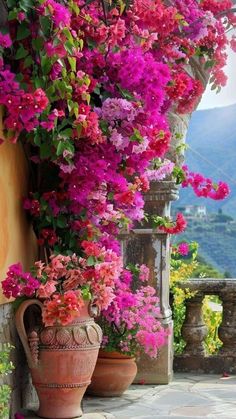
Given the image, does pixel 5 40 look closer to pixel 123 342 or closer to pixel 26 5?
pixel 26 5

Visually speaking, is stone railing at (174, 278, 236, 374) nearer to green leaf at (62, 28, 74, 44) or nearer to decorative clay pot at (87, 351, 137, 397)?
decorative clay pot at (87, 351, 137, 397)

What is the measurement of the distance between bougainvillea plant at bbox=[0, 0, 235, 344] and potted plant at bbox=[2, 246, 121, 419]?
0.12 ft

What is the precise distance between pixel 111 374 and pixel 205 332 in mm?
1779

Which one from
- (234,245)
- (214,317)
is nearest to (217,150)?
(234,245)

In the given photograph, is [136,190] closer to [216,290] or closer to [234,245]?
[216,290]

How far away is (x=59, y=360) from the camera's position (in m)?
4.72

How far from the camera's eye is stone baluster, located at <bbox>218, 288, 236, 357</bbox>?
7.11 meters

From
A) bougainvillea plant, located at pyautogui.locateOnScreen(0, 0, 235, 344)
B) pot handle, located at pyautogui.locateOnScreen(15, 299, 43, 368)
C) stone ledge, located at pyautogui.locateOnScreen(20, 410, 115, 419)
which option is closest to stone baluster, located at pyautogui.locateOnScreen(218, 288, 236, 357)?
bougainvillea plant, located at pyautogui.locateOnScreen(0, 0, 235, 344)

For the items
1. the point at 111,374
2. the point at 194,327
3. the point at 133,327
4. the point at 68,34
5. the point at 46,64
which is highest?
the point at 68,34

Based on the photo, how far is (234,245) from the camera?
118ft

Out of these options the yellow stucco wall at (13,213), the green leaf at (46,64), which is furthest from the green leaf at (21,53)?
the yellow stucco wall at (13,213)

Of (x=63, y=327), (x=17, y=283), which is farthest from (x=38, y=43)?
(x=63, y=327)

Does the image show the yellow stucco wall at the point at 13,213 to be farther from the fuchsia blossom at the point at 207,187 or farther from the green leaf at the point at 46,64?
the fuchsia blossom at the point at 207,187

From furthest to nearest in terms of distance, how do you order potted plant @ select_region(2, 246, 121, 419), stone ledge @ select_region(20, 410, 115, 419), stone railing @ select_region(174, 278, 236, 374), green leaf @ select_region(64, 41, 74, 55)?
1. stone railing @ select_region(174, 278, 236, 374)
2. stone ledge @ select_region(20, 410, 115, 419)
3. potted plant @ select_region(2, 246, 121, 419)
4. green leaf @ select_region(64, 41, 74, 55)
